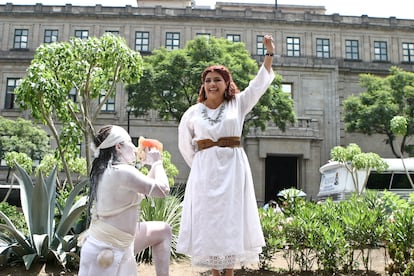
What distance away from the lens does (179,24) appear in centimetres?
3262

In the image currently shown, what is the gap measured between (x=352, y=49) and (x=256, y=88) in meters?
32.0

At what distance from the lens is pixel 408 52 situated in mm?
33844

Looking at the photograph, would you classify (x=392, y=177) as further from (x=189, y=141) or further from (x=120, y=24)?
(x=120, y=24)

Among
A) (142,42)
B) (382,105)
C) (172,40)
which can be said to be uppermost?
(172,40)

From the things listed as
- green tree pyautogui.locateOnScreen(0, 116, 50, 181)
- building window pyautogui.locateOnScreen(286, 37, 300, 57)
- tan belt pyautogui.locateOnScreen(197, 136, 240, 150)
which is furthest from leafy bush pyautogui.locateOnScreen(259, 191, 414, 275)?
building window pyautogui.locateOnScreen(286, 37, 300, 57)

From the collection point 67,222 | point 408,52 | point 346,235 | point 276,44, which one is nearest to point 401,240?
point 346,235

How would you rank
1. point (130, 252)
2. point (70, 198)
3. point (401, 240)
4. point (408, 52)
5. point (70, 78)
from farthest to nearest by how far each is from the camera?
1. point (408, 52)
2. point (70, 78)
3. point (70, 198)
4. point (401, 240)
5. point (130, 252)

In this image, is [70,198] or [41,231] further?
[70,198]

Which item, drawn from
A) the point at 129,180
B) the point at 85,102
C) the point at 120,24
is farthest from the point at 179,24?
the point at 129,180

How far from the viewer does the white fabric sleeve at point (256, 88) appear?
3.96 m

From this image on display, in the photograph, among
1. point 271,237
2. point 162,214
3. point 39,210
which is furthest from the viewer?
point 162,214

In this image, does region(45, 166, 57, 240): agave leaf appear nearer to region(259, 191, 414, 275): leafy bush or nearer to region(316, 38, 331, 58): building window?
region(259, 191, 414, 275): leafy bush

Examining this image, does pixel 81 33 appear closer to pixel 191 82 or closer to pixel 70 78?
pixel 191 82

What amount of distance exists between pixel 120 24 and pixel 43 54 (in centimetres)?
2554
